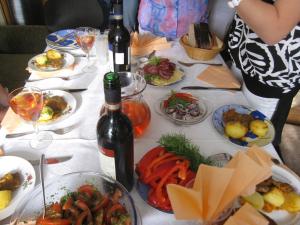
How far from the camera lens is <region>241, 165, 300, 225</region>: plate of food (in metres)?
0.63

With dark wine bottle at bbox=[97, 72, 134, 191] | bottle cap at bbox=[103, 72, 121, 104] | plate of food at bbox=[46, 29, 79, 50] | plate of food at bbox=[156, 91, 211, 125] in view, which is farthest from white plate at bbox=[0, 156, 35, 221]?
plate of food at bbox=[46, 29, 79, 50]

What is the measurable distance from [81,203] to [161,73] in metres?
0.63

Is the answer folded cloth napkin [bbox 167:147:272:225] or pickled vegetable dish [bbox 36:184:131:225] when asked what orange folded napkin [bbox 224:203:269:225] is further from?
pickled vegetable dish [bbox 36:184:131:225]

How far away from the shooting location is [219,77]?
3.75 feet

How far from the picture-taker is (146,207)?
652 millimetres

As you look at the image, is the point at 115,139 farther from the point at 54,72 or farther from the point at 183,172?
the point at 54,72

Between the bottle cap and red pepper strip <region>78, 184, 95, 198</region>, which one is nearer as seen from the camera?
the bottle cap

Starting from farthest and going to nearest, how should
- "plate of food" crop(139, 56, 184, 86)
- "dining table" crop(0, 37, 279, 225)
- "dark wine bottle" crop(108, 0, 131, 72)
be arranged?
"plate of food" crop(139, 56, 184, 86) < "dark wine bottle" crop(108, 0, 131, 72) < "dining table" crop(0, 37, 279, 225)

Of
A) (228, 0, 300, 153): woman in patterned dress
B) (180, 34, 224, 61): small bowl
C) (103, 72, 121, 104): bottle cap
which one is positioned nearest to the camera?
(103, 72, 121, 104): bottle cap

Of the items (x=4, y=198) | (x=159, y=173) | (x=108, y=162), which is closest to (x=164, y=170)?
(x=159, y=173)

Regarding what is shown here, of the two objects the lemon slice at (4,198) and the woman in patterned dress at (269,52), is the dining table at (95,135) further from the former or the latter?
the woman in patterned dress at (269,52)

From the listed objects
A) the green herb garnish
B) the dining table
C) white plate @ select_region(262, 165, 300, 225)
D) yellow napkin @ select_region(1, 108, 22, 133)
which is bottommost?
the dining table

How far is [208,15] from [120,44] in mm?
934

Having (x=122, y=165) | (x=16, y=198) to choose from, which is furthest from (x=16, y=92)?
(x=122, y=165)
